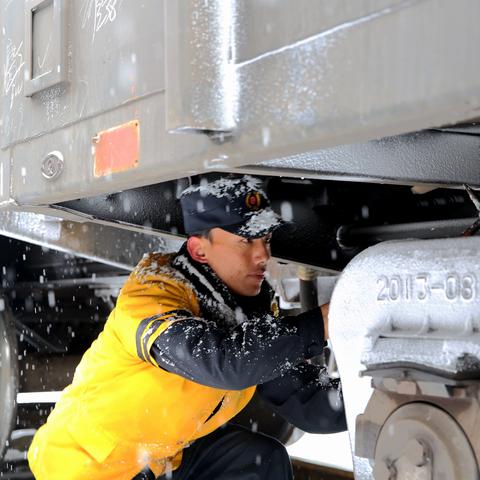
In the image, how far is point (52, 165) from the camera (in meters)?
1.93

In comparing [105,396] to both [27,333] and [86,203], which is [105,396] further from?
[27,333]

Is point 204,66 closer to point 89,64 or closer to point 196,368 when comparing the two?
point 89,64

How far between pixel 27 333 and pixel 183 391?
1665mm

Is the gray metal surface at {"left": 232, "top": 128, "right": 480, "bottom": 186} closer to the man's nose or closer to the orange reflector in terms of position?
the orange reflector

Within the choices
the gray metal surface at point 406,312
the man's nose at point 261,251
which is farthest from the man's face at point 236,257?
the gray metal surface at point 406,312

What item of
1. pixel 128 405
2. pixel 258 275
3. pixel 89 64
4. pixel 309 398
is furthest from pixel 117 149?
pixel 309 398

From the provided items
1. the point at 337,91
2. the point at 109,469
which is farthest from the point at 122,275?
the point at 337,91

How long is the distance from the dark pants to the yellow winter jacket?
16 centimetres

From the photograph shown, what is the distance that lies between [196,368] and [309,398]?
79cm

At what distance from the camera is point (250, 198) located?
84.8 inches

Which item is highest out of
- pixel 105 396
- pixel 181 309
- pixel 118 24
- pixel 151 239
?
pixel 118 24

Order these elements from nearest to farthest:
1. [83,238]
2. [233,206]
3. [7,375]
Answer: [233,206], [83,238], [7,375]

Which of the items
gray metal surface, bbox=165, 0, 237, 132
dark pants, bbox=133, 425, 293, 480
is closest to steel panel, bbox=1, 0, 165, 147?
gray metal surface, bbox=165, 0, 237, 132

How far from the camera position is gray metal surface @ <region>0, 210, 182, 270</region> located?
117 inches
